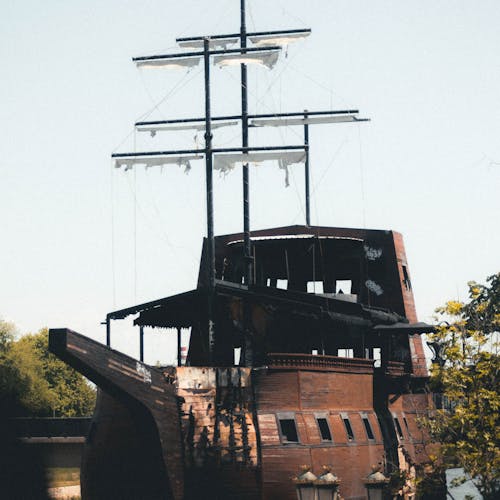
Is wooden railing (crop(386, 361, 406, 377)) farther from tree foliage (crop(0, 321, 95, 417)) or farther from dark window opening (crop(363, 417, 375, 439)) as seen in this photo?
tree foliage (crop(0, 321, 95, 417))

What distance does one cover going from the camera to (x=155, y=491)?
102ft

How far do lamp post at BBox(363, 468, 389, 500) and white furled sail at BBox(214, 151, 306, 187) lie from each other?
18.9 m

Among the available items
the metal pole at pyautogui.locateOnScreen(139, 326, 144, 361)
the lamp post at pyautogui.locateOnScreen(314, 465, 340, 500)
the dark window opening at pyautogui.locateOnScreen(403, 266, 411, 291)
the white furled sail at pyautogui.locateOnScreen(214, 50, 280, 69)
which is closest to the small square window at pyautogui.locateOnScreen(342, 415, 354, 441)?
the metal pole at pyautogui.locateOnScreen(139, 326, 144, 361)

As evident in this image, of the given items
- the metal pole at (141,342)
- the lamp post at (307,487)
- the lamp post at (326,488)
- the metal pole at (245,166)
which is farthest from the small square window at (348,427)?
the lamp post at (326,488)

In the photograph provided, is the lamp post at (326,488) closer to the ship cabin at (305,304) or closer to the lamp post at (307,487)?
the lamp post at (307,487)

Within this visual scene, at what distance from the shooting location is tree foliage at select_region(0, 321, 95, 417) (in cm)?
7531

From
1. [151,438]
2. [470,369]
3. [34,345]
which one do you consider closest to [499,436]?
[470,369]

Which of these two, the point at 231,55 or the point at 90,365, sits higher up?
the point at 231,55

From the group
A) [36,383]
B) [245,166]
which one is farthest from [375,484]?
[36,383]

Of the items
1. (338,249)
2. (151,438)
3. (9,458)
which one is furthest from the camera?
(9,458)

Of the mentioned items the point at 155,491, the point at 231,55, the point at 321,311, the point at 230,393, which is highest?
the point at 231,55

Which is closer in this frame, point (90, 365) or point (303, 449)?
point (90, 365)

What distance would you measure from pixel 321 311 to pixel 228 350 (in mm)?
6400

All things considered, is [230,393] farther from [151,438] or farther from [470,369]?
[470,369]
